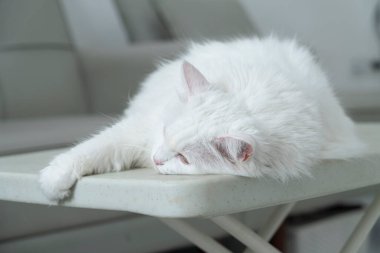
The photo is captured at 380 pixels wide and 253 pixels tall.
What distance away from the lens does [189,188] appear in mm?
585

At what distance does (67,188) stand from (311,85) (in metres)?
0.47

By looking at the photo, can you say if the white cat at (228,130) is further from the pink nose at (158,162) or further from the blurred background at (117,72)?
the blurred background at (117,72)

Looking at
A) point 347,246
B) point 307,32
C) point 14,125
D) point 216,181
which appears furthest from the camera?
point 307,32

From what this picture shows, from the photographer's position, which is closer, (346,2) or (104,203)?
(104,203)

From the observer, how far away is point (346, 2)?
311cm

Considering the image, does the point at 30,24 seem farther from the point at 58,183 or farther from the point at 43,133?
the point at 58,183

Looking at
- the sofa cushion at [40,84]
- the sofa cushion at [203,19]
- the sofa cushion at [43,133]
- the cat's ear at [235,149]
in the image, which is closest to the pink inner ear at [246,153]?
the cat's ear at [235,149]

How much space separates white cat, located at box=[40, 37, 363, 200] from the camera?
0.69m

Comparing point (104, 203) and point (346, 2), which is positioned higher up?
point (346, 2)

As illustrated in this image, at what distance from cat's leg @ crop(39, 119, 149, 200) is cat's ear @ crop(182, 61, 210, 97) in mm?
118

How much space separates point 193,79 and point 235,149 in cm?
17

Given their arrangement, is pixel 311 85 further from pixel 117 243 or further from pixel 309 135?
pixel 117 243

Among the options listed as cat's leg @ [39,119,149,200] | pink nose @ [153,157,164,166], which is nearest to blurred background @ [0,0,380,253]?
cat's leg @ [39,119,149,200]

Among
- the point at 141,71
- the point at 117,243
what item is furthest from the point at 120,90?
the point at 117,243
